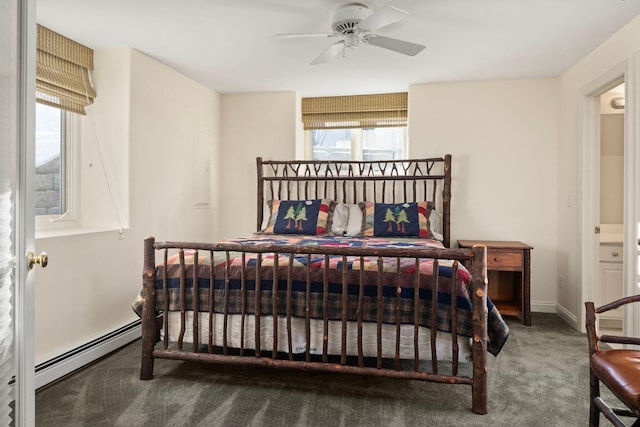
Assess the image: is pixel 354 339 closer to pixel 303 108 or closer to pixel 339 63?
pixel 339 63

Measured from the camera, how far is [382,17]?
2217 millimetres

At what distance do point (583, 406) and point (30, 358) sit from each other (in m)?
2.42

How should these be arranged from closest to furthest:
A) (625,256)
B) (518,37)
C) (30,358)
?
(30,358) < (625,256) < (518,37)

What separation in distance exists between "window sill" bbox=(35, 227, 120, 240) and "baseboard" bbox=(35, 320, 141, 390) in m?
0.73

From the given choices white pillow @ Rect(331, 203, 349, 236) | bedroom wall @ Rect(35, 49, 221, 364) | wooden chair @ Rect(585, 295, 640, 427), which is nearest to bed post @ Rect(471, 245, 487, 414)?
wooden chair @ Rect(585, 295, 640, 427)

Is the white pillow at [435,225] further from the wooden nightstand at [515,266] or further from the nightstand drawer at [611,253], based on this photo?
the nightstand drawer at [611,253]

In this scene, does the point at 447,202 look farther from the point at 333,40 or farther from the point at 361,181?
the point at 333,40

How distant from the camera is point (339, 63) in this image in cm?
347

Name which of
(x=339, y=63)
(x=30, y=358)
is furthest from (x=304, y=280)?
(x=339, y=63)

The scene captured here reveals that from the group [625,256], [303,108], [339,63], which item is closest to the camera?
[625,256]

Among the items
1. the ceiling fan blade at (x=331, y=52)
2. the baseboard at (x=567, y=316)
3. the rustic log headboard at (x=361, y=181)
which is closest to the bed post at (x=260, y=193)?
the rustic log headboard at (x=361, y=181)

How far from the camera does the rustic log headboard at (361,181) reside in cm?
391

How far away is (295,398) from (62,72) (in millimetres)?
2658

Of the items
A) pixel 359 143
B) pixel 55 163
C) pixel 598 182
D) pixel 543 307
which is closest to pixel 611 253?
pixel 598 182
